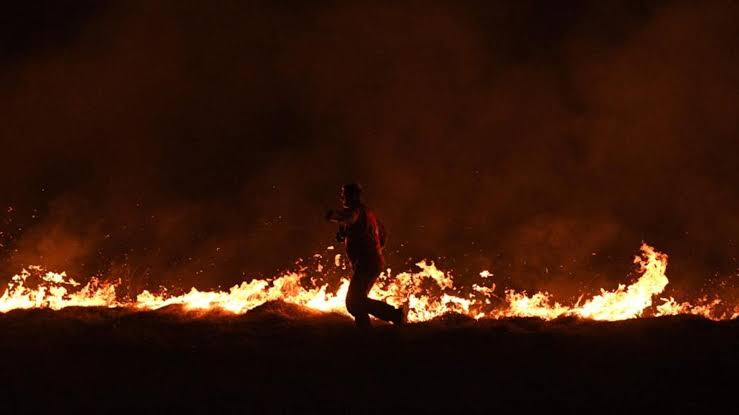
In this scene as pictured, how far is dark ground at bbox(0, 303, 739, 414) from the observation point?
6.29m

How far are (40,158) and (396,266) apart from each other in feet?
24.0

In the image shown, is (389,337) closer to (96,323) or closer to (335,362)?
(335,362)

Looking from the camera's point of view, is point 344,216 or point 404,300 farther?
point 404,300

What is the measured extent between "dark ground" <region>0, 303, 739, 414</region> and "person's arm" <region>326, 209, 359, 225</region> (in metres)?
1.16

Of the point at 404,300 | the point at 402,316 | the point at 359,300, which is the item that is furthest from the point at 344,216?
the point at 404,300

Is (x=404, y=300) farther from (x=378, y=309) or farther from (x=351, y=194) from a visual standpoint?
(x=351, y=194)

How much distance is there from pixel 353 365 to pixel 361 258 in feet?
5.05

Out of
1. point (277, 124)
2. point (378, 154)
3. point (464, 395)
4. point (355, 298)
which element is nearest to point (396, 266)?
point (378, 154)

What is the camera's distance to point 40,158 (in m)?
14.7

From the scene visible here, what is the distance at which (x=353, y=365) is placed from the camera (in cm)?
710

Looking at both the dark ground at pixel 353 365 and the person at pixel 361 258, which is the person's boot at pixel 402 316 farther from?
the dark ground at pixel 353 365

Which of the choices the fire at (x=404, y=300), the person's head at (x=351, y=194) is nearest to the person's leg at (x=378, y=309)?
the fire at (x=404, y=300)

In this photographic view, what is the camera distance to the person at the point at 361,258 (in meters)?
8.16

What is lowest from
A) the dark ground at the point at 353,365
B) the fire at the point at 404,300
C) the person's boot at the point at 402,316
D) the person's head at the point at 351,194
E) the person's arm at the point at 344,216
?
the dark ground at the point at 353,365
